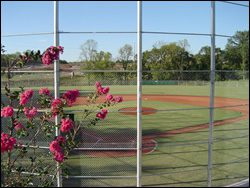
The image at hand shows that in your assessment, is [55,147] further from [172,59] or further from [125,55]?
[172,59]

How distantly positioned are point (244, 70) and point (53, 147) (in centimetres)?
553

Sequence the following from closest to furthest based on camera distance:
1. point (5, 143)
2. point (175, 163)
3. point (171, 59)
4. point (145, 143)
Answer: point (5, 143), point (171, 59), point (175, 163), point (145, 143)

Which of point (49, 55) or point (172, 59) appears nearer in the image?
point (49, 55)

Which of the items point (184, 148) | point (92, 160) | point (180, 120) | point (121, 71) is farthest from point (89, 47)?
point (180, 120)

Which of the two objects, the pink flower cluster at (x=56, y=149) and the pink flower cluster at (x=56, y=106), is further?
the pink flower cluster at (x=56, y=106)

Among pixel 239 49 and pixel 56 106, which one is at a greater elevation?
pixel 239 49

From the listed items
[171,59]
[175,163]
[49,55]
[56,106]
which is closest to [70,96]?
[56,106]

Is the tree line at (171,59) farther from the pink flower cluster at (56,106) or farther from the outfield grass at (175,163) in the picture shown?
the pink flower cluster at (56,106)

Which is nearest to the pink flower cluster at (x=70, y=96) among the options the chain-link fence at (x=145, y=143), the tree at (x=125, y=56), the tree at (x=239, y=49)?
the chain-link fence at (x=145, y=143)

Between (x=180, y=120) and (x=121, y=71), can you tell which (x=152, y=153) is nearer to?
(x=121, y=71)

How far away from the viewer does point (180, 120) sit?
15695 millimetres

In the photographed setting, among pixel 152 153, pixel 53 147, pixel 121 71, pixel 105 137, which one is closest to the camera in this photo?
pixel 53 147

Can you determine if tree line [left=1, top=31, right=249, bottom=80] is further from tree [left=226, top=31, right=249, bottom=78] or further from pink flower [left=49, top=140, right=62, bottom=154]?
pink flower [left=49, top=140, right=62, bottom=154]

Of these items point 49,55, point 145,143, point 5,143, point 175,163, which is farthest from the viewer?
point 145,143
